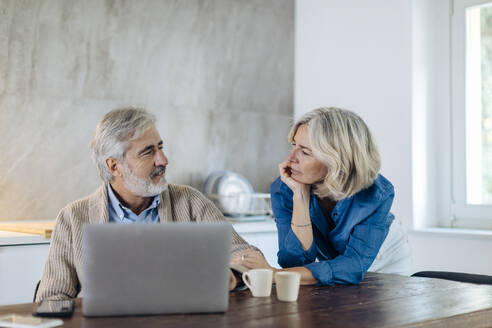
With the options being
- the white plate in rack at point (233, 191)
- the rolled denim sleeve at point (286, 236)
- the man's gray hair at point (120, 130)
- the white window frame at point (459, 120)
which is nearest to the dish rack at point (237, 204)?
the white plate in rack at point (233, 191)

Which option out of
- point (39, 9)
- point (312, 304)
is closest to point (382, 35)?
point (39, 9)

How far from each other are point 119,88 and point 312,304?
2365 millimetres

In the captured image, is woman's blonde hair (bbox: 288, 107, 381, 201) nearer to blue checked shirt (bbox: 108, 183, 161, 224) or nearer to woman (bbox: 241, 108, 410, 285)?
woman (bbox: 241, 108, 410, 285)

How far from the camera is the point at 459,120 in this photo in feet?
12.1

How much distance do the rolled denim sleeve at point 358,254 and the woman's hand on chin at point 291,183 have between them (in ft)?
0.78

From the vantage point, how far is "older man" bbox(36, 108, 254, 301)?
2072mm

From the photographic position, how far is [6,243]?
8.52 feet

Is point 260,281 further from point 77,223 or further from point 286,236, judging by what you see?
point 77,223

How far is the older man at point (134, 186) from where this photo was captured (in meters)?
2.07

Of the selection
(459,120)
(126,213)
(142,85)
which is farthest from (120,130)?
(459,120)

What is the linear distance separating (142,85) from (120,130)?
166 centimetres

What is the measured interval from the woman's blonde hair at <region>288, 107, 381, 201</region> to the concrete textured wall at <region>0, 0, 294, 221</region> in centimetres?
173

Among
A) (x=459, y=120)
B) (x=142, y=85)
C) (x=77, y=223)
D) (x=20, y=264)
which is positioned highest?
(x=142, y=85)

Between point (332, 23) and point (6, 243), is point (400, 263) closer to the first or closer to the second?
point (6, 243)
